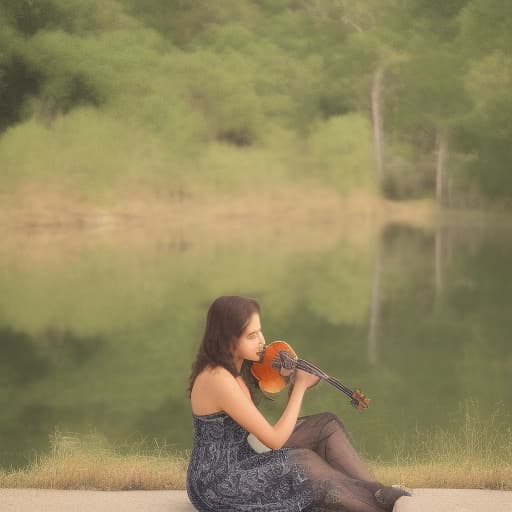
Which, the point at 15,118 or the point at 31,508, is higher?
the point at 15,118

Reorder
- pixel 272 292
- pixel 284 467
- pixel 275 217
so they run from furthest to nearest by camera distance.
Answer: pixel 275 217, pixel 272 292, pixel 284 467

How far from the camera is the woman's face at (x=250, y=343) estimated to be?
92.7 inches

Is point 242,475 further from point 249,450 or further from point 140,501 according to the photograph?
point 140,501

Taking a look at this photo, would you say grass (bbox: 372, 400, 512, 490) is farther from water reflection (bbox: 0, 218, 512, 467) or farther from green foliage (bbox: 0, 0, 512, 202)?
green foliage (bbox: 0, 0, 512, 202)

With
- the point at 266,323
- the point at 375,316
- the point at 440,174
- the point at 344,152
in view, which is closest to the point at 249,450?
the point at 266,323

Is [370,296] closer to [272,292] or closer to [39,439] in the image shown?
[272,292]

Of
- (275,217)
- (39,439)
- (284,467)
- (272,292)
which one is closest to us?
(284,467)

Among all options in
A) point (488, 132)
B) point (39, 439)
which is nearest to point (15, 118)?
point (488, 132)

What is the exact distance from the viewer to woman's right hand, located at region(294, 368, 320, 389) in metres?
2.29

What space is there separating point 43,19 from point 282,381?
15.4 m

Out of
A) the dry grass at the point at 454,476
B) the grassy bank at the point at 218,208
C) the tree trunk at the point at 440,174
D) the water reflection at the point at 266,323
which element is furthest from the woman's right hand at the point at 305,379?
the tree trunk at the point at 440,174

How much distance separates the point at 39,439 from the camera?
301 inches

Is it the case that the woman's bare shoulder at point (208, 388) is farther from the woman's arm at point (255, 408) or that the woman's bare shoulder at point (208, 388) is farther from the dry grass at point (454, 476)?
the dry grass at point (454, 476)

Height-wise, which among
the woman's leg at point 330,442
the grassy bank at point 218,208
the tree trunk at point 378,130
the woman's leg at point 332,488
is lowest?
the woman's leg at point 332,488
